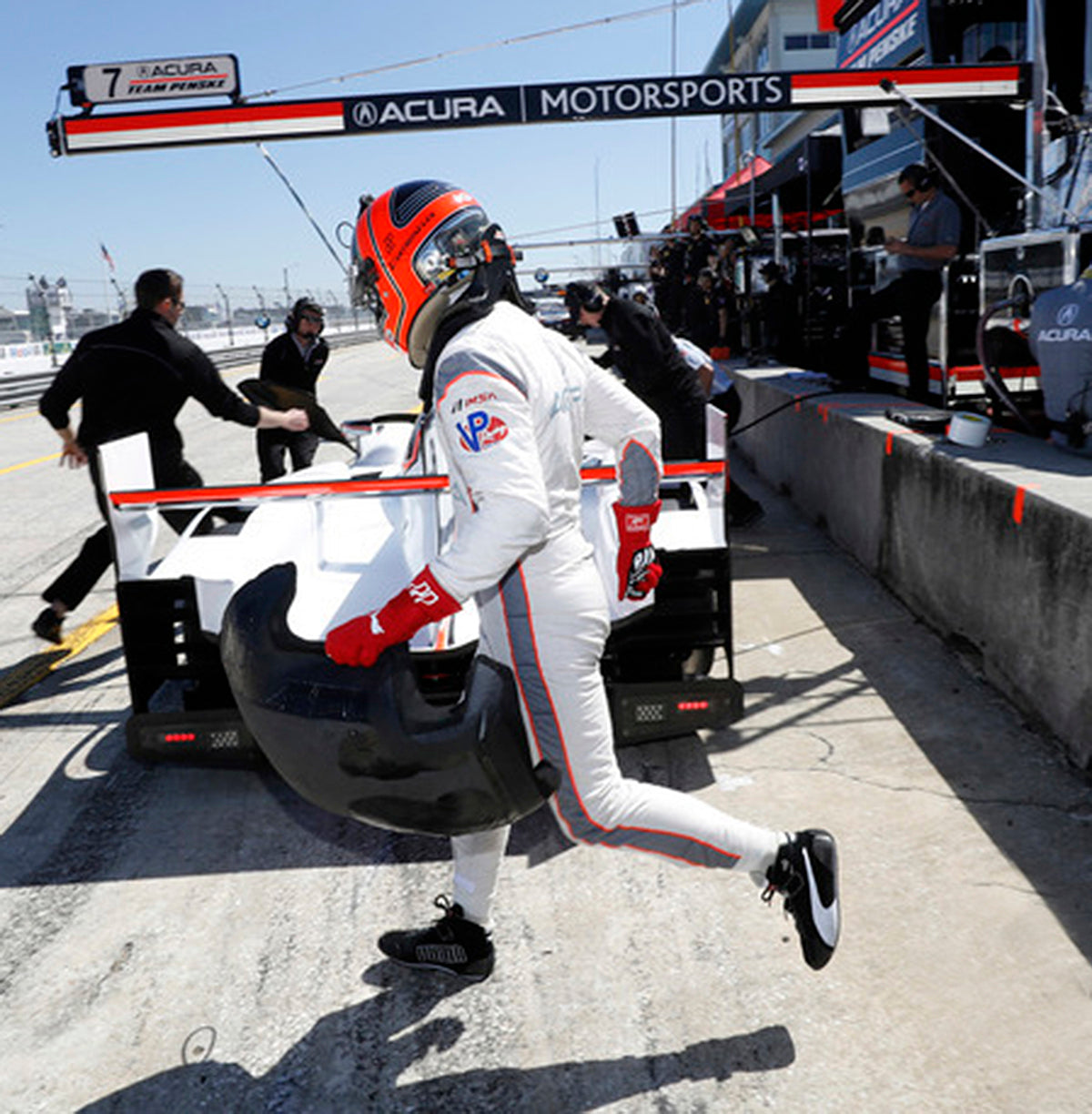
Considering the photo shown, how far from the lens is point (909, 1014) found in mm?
2660

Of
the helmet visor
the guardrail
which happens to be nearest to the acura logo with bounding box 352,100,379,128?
the helmet visor

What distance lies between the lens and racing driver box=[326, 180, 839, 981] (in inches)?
90.2

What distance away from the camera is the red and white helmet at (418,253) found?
107 inches

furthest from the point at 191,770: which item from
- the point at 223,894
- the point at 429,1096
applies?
the point at 429,1096

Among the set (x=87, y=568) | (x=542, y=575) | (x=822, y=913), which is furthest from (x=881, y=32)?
(x=822, y=913)

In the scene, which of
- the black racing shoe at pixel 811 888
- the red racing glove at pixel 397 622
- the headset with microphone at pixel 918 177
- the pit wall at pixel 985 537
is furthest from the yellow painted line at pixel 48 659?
the headset with microphone at pixel 918 177

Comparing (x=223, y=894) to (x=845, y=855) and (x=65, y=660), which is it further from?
(x=65, y=660)

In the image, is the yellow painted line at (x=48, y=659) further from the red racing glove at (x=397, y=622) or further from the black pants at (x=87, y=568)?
the red racing glove at (x=397, y=622)

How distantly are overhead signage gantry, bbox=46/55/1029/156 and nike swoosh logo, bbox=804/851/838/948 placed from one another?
20.6 feet

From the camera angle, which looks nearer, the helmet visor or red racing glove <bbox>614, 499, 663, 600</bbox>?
the helmet visor

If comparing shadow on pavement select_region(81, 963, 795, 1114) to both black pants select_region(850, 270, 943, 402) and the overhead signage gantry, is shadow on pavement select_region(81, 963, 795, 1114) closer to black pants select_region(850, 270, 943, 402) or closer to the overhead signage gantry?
the overhead signage gantry

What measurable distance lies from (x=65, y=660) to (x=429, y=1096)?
4.11 metres

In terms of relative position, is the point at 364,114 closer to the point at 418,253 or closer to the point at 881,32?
the point at 418,253

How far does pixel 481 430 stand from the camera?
2293 mm
